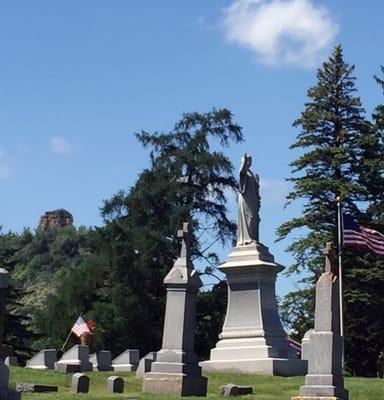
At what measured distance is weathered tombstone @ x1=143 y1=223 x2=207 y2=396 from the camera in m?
20.1

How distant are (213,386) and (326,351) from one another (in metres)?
4.71

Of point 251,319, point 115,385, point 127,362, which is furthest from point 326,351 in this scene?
point 127,362

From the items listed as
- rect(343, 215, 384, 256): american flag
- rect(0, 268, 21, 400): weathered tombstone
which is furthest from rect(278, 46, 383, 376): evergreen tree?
rect(0, 268, 21, 400): weathered tombstone

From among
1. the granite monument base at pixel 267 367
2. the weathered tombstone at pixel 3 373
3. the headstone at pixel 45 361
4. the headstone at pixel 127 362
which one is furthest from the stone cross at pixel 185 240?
the headstone at pixel 127 362

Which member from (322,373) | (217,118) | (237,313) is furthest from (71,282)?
(322,373)

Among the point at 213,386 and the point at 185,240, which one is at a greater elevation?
the point at 185,240

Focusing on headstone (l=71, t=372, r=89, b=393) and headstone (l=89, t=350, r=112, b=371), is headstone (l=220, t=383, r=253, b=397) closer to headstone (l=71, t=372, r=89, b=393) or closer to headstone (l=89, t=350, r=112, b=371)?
headstone (l=71, t=372, r=89, b=393)

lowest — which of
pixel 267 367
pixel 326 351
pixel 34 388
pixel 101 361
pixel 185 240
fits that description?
pixel 34 388

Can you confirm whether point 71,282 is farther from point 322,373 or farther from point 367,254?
point 322,373

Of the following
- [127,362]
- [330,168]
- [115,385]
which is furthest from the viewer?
[330,168]

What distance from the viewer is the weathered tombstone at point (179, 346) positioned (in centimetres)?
2008

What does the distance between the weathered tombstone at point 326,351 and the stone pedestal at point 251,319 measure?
8308 mm

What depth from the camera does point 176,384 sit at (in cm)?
2000

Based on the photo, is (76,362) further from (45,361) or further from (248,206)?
(248,206)
